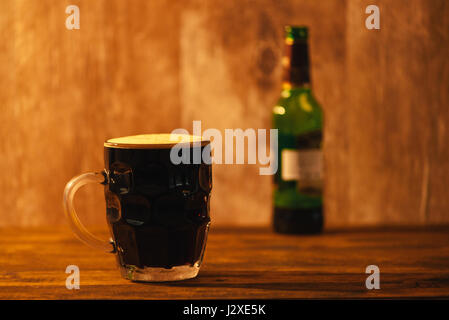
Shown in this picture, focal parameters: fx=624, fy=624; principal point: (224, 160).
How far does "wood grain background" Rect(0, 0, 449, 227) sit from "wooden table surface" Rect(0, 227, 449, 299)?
19 cm

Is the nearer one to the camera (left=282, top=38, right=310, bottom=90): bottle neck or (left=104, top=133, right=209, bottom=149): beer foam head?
(left=104, top=133, right=209, bottom=149): beer foam head

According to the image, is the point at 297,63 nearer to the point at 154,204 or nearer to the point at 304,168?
the point at 304,168

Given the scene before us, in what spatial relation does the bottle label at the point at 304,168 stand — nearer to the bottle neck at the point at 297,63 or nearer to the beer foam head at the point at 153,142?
the bottle neck at the point at 297,63

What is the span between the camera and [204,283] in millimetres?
810

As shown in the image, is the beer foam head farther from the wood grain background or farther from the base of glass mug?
the wood grain background

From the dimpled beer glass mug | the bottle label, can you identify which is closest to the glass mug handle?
the dimpled beer glass mug

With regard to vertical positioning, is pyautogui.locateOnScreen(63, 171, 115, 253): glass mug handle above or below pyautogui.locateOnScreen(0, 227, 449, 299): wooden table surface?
above

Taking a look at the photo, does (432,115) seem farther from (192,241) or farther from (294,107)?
(192,241)

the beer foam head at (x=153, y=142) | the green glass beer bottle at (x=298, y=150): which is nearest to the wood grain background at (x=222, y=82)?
the green glass beer bottle at (x=298, y=150)

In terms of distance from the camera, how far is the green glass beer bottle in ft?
3.63

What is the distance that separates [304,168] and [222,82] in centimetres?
31

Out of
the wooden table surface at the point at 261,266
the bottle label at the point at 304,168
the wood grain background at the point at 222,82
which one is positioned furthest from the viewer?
the wood grain background at the point at 222,82

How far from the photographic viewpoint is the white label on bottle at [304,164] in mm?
1100

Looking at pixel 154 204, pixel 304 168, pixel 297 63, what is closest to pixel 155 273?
pixel 154 204
